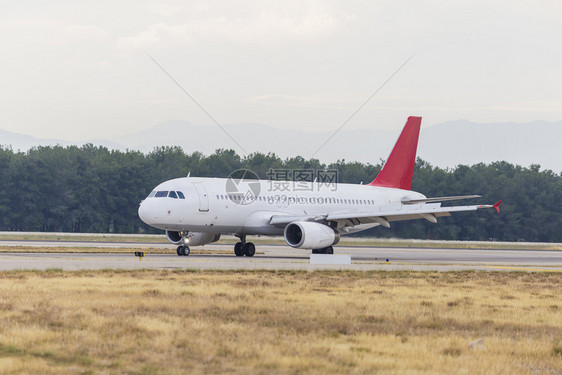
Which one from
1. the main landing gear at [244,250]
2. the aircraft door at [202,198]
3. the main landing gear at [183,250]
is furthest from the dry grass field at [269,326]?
the main landing gear at [244,250]

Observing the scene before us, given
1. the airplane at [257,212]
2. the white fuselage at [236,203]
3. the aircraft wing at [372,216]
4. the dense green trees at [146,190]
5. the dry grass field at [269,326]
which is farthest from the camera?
the dense green trees at [146,190]

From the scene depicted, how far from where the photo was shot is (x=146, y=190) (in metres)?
103

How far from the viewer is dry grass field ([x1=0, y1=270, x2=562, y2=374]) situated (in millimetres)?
11820

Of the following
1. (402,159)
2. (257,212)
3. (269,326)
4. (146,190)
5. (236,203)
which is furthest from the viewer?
(146,190)

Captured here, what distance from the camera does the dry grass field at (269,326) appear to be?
1182 centimetres

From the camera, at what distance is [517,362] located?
40.8 feet

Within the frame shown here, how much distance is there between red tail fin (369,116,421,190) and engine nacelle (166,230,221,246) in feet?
46.9

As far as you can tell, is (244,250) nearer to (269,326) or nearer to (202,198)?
(202,198)

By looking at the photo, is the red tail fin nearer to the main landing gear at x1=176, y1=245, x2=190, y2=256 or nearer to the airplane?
the airplane

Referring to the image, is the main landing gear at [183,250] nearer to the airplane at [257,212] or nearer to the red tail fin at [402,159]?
the airplane at [257,212]

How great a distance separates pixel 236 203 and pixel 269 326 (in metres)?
26.1

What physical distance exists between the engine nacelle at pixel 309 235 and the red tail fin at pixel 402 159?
12670 mm

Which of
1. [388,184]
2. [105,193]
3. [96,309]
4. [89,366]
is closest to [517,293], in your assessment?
[96,309]

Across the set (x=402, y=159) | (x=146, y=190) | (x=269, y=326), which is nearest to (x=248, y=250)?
(x=402, y=159)
